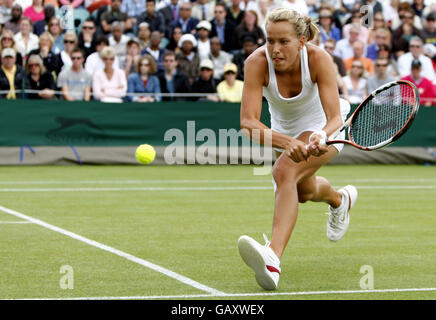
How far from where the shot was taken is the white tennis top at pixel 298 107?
5422 millimetres

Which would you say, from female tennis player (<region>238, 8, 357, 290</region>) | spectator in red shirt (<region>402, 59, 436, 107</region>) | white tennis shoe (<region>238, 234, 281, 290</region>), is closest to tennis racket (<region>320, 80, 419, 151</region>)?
female tennis player (<region>238, 8, 357, 290</region>)

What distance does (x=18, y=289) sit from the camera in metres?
4.85

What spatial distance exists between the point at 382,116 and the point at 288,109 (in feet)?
2.14

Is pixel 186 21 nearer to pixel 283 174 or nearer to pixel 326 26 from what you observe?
pixel 326 26

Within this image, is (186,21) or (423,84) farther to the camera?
(186,21)

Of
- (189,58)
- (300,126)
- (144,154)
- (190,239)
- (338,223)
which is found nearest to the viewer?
(300,126)

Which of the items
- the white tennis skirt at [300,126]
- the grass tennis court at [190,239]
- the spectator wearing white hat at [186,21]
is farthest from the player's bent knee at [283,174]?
the spectator wearing white hat at [186,21]

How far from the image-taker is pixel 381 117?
5.49 meters

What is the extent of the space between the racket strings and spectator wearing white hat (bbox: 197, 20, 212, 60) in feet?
36.1

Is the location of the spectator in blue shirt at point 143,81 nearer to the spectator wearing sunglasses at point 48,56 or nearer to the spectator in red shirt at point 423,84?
the spectator wearing sunglasses at point 48,56

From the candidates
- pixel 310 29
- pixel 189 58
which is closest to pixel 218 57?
pixel 189 58

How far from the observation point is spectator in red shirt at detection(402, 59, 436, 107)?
51.3 feet

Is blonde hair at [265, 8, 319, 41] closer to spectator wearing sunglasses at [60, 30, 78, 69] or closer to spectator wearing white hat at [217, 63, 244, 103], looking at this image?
spectator wearing white hat at [217, 63, 244, 103]
